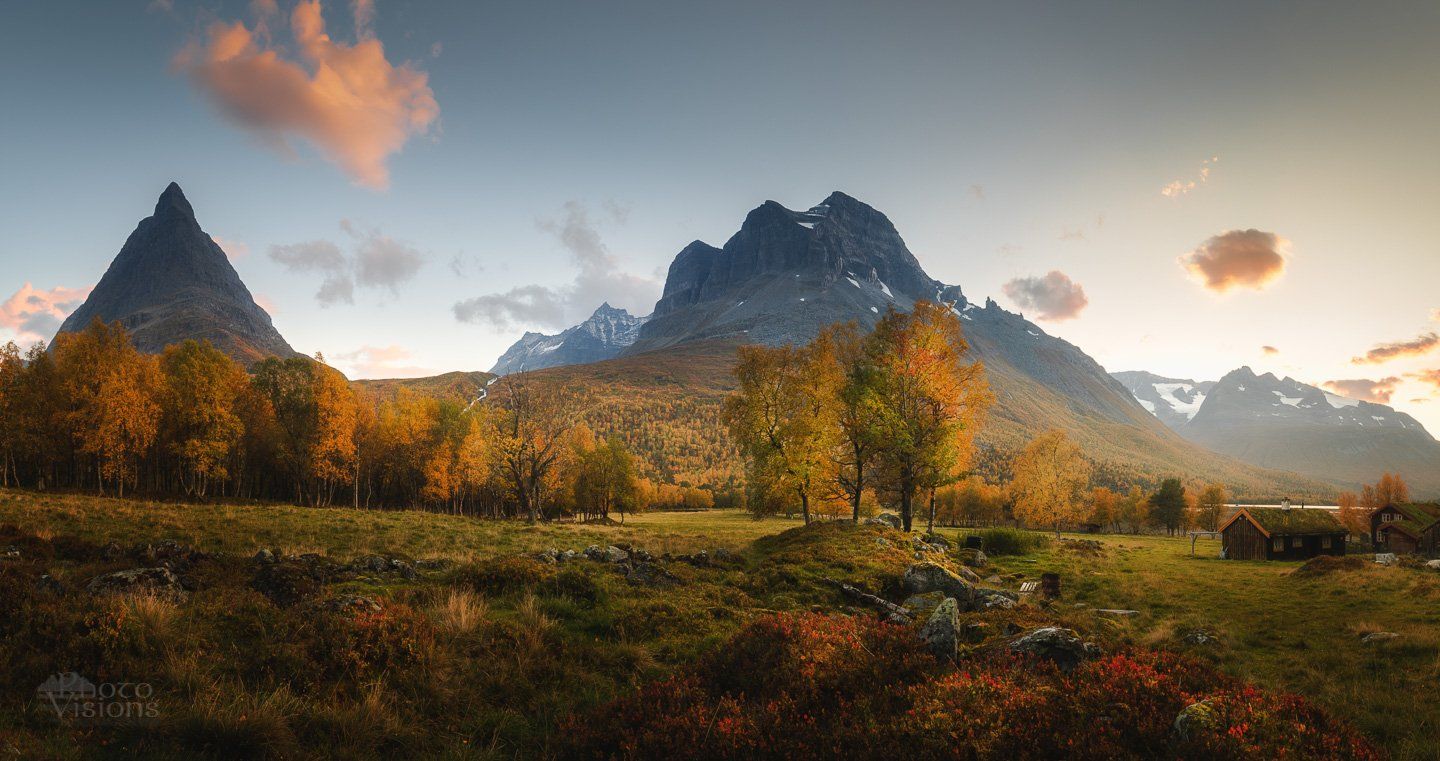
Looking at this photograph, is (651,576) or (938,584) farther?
(938,584)

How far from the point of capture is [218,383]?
48000mm

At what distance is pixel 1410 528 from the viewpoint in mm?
64625

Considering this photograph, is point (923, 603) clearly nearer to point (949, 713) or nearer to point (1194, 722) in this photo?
point (949, 713)

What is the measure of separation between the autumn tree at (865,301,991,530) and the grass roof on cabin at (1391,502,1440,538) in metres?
75.2

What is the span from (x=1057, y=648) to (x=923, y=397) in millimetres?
23357

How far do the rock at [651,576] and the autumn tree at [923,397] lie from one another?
16238mm

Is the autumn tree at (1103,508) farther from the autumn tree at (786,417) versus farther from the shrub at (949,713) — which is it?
the shrub at (949,713)

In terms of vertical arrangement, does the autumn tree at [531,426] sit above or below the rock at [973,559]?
above

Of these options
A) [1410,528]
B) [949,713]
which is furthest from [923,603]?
[1410,528]

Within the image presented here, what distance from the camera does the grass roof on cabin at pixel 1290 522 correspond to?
179 feet

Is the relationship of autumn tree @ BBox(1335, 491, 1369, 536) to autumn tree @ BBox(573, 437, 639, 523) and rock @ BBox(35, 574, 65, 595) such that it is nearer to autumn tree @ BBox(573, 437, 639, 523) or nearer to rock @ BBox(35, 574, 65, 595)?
autumn tree @ BBox(573, 437, 639, 523)

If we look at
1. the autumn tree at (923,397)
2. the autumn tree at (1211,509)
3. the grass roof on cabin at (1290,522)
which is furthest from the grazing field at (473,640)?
the autumn tree at (1211,509)

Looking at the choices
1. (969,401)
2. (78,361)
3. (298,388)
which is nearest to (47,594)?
(969,401)

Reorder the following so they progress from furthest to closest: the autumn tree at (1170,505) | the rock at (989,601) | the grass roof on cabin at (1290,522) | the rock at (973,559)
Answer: the autumn tree at (1170,505)
the grass roof on cabin at (1290,522)
the rock at (973,559)
the rock at (989,601)
